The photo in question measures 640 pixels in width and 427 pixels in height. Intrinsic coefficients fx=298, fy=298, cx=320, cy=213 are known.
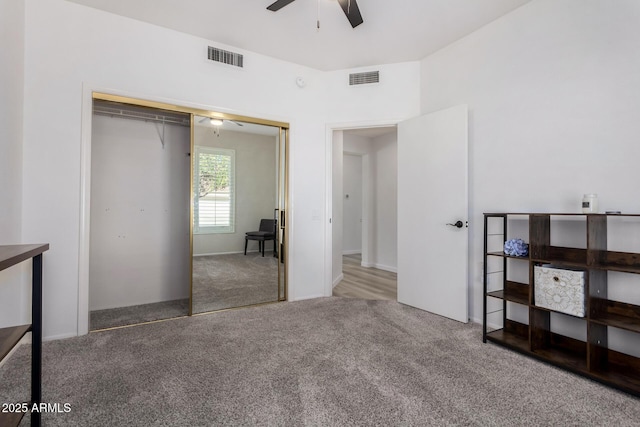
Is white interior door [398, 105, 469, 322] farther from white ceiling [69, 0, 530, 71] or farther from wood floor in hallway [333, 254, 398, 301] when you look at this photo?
white ceiling [69, 0, 530, 71]

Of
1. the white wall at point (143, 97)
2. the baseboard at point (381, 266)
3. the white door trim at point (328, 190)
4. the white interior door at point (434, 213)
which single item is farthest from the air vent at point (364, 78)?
the baseboard at point (381, 266)

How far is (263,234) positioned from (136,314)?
5.10ft

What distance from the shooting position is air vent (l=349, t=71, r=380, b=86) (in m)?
3.67

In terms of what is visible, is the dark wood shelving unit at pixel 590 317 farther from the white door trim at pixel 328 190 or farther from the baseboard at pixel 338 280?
the baseboard at pixel 338 280

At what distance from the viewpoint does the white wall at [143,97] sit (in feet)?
8.07

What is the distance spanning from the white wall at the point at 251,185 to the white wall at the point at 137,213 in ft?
1.74

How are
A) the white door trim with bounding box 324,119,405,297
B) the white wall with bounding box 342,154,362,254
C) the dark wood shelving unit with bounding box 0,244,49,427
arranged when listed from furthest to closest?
the white wall with bounding box 342,154,362,254
the white door trim with bounding box 324,119,405,297
the dark wood shelving unit with bounding box 0,244,49,427

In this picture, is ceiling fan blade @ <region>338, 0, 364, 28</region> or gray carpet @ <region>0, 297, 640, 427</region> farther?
ceiling fan blade @ <region>338, 0, 364, 28</region>

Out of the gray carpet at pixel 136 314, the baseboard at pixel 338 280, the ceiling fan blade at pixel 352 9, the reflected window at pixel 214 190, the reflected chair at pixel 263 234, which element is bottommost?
the gray carpet at pixel 136 314

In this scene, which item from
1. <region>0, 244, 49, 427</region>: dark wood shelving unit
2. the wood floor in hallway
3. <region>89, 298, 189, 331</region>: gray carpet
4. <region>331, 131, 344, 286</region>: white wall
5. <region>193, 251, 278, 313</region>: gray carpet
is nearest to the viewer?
<region>0, 244, 49, 427</region>: dark wood shelving unit

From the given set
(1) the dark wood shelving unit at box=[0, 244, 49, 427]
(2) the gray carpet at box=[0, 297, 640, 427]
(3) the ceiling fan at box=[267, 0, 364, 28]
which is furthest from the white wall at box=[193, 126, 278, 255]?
(1) the dark wood shelving unit at box=[0, 244, 49, 427]

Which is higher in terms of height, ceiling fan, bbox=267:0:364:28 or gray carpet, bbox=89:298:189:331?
ceiling fan, bbox=267:0:364:28

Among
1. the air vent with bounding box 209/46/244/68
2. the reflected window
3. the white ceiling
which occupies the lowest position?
the reflected window

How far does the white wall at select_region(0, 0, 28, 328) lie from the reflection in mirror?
131cm
